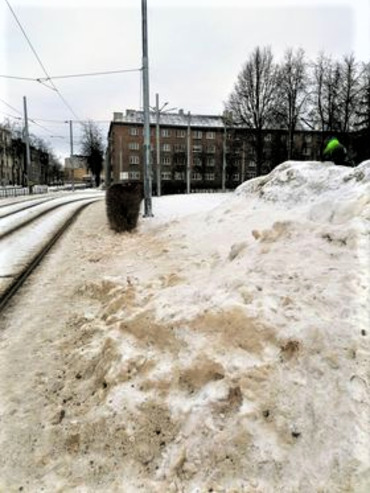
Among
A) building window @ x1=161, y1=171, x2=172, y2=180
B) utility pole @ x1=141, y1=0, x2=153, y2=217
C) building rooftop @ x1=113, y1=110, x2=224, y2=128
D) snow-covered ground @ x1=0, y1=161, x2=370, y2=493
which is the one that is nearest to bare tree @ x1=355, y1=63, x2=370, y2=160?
utility pole @ x1=141, y1=0, x2=153, y2=217

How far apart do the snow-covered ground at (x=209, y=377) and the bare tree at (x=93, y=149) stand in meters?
73.7

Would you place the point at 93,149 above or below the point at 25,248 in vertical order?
above

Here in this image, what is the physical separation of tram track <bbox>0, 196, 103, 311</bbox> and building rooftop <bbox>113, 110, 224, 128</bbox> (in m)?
62.4

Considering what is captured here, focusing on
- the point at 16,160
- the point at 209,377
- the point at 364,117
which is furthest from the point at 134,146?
the point at 209,377

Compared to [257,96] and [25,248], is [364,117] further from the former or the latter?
[25,248]

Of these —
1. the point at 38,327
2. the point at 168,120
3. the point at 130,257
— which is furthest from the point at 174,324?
the point at 168,120

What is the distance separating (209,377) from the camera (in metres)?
3.27

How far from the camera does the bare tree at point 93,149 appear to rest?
76.3 metres

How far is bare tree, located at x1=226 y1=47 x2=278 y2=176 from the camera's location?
121 feet

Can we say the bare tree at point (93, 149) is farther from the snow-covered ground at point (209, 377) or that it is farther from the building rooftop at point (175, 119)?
the snow-covered ground at point (209, 377)

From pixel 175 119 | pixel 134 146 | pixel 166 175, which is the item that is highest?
pixel 175 119

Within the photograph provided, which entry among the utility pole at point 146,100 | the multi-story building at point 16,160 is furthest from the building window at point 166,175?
the utility pole at point 146,100

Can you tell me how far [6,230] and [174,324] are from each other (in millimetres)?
10288

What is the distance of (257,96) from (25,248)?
32.3 m
